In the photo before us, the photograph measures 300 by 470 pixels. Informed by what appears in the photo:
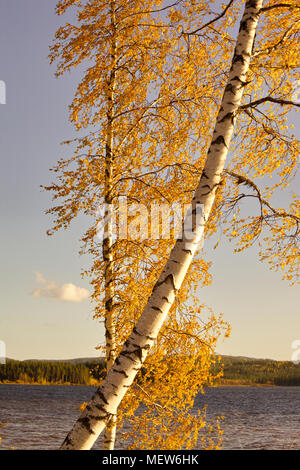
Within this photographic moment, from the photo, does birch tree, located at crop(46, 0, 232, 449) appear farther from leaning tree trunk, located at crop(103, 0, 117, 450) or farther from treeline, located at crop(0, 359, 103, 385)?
treeline, located at crop(0, 359, 103, 385)

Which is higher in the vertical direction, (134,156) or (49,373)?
(134,156)

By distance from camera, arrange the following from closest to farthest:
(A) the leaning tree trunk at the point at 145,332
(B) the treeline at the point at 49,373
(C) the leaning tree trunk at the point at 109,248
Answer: (A) the leaning tree trunk at the point at 145,332 → (C) the leaning tree trunk at the point at 109,248 → (B) the treeline at the point at 49,373

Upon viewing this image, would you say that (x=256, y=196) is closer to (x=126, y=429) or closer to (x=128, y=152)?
(x=128, y=152)

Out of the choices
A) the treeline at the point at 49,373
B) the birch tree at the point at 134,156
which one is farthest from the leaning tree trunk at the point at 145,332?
the treeline at the point at 49,373

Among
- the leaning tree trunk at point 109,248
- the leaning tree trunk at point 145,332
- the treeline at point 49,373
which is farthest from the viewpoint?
the treeline at point 49,373

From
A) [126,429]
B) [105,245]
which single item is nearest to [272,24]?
[105,245]

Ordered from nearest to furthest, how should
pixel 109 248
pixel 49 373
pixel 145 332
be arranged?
pixel 145 332, pixel 109 248, pixel 49 373

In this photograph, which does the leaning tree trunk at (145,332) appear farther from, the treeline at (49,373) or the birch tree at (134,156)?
the treeline at (49,373)

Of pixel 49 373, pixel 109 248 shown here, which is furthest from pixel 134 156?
pixel 49 373

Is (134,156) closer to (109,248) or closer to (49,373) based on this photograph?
(109,248)

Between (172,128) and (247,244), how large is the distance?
9.42 ft

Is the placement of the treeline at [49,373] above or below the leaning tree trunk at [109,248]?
below

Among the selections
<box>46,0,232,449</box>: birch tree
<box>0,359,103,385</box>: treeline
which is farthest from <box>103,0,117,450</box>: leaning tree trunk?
<box>0,359,103,385</box>: treeline
